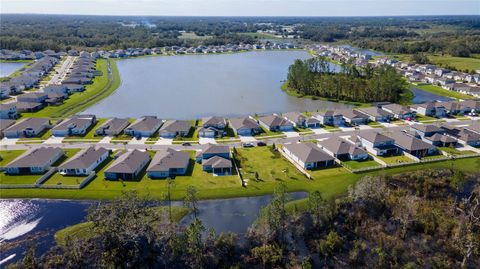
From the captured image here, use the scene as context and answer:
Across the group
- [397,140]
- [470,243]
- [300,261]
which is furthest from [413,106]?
[300,261]

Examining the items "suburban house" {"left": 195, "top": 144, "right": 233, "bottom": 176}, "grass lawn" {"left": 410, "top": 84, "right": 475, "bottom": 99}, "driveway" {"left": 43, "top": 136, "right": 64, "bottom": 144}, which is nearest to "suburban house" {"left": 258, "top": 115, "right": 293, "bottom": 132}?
"suburban house" {"left": 195, "top": 144, "right": 233, "bottom": 176}

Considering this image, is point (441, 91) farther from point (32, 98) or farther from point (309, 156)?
point (32, 98)

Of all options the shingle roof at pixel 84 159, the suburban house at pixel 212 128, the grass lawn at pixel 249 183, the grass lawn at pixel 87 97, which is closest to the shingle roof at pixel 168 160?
the grass lawn at pixel 249 183

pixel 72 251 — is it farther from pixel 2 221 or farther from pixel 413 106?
pixel 413 106

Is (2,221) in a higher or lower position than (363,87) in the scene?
lower

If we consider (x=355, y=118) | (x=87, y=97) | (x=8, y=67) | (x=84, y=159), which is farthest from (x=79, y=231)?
(x=8, y=67)

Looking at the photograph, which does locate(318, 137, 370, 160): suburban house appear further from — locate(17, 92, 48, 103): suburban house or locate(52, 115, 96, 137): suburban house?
locate(17, 92, 48, 103): suburban house
